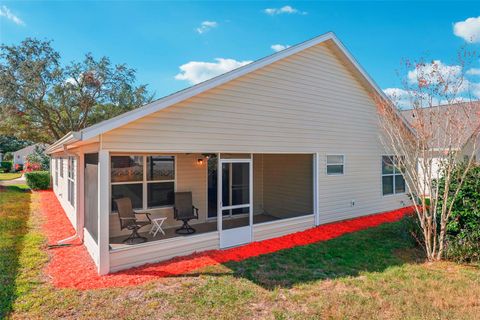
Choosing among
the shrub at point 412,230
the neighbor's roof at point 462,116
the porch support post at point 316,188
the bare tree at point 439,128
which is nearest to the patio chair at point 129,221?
the porch support post at point 316,188

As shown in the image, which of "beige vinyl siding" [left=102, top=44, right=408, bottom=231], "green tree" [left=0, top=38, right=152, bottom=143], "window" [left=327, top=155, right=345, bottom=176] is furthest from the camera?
"green tree" [left=0, top=38, right=152, bottom=143]

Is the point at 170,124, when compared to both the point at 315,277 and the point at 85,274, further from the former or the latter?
the point at 315,277

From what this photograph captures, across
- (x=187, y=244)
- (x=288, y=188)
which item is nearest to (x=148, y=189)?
(x=187, y=244)

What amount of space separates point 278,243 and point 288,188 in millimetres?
3111

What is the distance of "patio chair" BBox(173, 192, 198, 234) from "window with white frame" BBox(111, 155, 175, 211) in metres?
0.43

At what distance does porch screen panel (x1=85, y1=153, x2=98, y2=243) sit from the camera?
6.01m

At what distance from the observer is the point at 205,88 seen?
6371mm

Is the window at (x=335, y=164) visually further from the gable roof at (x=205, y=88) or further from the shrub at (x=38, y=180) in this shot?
the shrub at (x=38, y=180)

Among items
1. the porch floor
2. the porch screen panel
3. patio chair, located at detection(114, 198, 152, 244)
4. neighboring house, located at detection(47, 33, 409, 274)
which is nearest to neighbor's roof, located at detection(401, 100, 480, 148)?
neighboring house, located at detection(47, 33, 409, 274)

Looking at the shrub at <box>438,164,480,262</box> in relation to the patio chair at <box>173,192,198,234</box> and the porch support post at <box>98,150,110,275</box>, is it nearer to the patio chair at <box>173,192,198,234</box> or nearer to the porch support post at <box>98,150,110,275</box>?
the patio chair at <box>173,192,198,234</box>

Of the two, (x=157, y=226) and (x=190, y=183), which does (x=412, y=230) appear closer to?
(x=190, y=183)

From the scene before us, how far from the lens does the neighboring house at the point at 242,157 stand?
5.80 metres

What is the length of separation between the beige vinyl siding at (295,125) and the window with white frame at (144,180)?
2.48 meters

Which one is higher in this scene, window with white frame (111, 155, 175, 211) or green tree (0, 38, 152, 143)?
green tree (0, 38, 152, 143)
